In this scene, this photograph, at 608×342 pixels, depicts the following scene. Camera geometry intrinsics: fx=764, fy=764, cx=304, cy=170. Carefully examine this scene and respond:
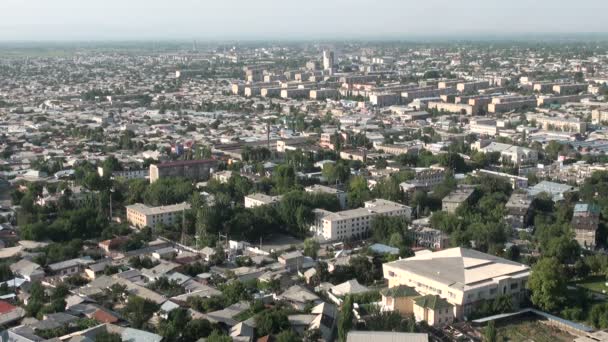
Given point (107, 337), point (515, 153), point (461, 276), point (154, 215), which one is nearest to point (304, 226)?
point (154, 215)

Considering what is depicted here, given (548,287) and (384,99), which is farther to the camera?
(384,99)

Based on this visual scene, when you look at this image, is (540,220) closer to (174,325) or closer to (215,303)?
(215,303)

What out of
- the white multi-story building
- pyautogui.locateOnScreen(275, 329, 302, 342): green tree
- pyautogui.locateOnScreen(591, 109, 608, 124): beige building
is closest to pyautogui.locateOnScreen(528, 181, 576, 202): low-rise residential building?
the white multi-story building

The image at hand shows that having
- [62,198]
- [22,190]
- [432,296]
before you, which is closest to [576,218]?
[432,296]

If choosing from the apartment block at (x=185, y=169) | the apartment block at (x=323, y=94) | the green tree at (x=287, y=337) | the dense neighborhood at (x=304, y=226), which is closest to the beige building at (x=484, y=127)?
the dense neighborhood at (x=304, y=226)

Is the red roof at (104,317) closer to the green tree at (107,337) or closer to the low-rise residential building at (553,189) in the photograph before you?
the green tree at (107,337)

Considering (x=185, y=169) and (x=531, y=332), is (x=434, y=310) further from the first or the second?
(x=185, y=169)
